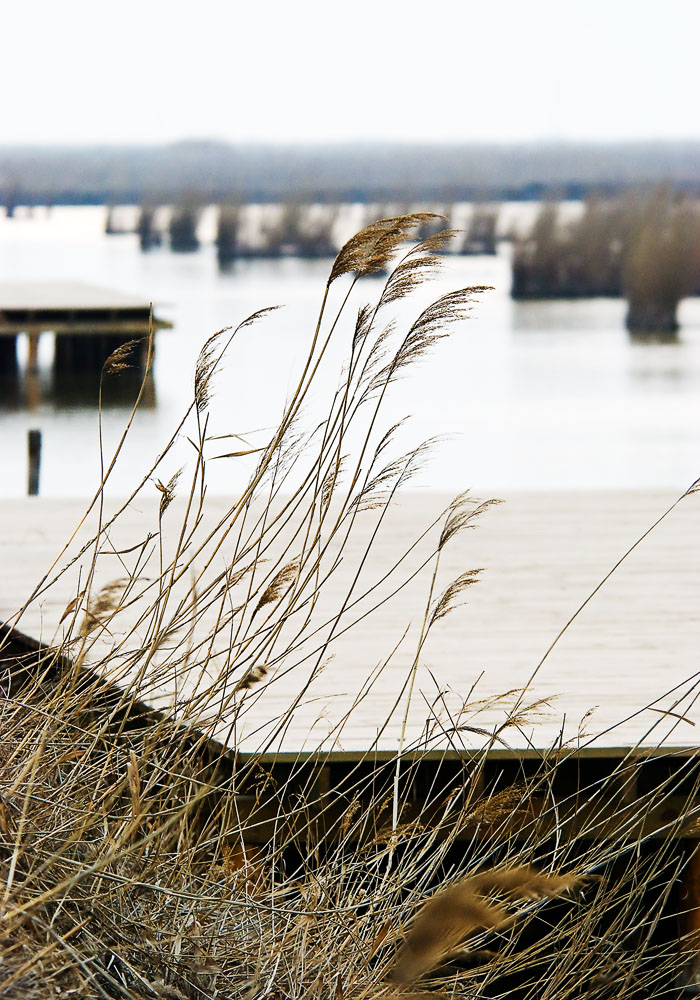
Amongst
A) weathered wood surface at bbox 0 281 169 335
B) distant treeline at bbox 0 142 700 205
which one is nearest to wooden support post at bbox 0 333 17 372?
weathered wood surface at bbox 0 281 169 335

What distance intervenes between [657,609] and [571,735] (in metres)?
1.09

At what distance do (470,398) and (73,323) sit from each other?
422 cm

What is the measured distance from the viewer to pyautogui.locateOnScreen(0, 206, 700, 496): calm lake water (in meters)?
11.2

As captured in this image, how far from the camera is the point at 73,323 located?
547 inches

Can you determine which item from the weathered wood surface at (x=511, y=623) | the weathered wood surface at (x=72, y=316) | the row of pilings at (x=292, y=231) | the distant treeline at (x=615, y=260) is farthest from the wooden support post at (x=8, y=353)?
the row of pilings at (x=292, y=231)

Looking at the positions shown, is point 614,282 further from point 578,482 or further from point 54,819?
point 54,819

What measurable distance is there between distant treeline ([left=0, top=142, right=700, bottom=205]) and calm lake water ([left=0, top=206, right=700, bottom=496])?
25.8 metres

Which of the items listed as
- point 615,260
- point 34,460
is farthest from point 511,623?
point 615,260

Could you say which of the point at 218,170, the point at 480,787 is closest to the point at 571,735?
the point at 480,787

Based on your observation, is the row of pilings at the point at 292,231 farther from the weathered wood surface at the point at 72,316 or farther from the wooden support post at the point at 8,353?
the weathered wood surface at the point at 72,316

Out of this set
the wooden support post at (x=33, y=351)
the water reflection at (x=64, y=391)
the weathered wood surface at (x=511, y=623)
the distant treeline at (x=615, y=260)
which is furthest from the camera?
the distant treeline at (x=615, y=260)

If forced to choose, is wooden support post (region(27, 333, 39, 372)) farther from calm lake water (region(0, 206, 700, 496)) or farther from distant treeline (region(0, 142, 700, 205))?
distant treeline (region(0, 142, 700, 205))

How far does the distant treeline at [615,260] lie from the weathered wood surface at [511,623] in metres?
13.8

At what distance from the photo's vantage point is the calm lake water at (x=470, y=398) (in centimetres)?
1120
